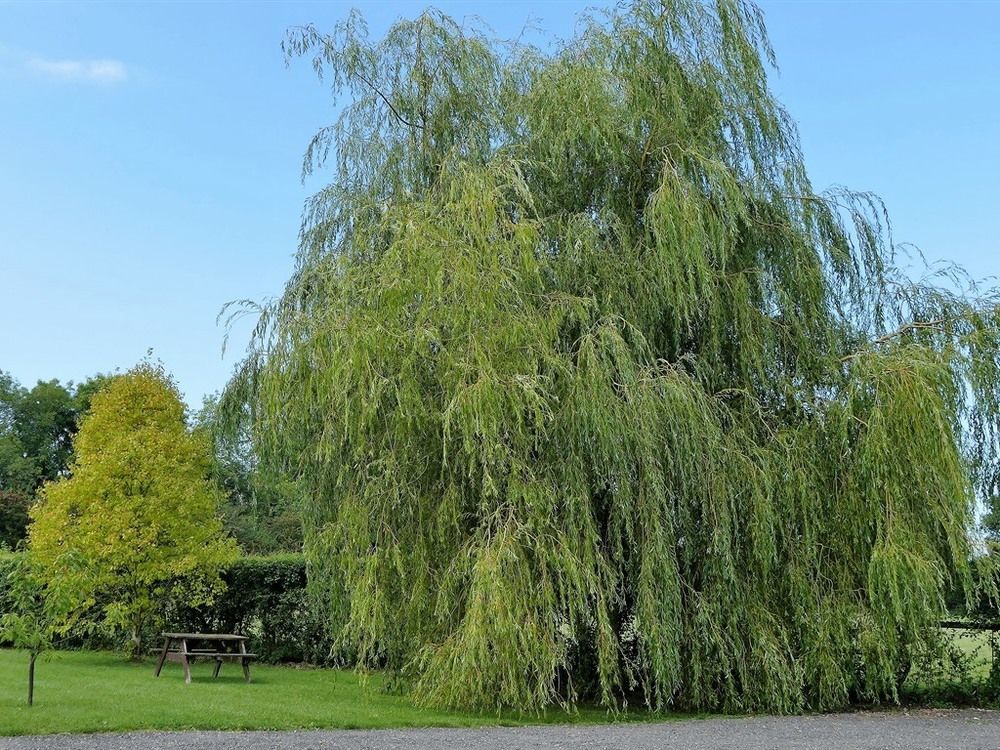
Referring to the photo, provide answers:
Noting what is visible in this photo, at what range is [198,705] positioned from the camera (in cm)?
848

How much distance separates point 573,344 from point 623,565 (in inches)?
86.5

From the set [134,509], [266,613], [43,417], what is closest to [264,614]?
[266,613]

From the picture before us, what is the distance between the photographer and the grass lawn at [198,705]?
749 cm

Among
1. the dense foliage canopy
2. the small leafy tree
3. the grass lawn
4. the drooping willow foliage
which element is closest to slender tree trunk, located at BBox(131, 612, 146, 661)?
the grass lawn

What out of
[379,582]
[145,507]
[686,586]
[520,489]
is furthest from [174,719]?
[145,507]

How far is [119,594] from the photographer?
563 inches

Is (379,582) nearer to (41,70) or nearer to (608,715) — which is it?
(608,715)

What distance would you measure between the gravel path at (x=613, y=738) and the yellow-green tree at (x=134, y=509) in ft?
22.1

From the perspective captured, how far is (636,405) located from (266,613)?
9.34 m

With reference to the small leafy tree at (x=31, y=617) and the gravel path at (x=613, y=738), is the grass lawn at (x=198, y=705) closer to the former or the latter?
the gravel path at (x=613, y=738)

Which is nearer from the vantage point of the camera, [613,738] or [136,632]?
[613,738]

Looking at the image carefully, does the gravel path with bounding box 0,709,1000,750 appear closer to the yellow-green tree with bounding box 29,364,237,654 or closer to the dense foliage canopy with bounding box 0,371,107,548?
the yellow-green tree with bounding box 29,364,237,654

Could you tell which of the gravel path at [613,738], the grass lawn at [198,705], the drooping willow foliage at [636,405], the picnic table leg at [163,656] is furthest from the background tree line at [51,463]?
the gravel path at [613,738]

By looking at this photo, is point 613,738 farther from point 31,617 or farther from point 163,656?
point 163,656
